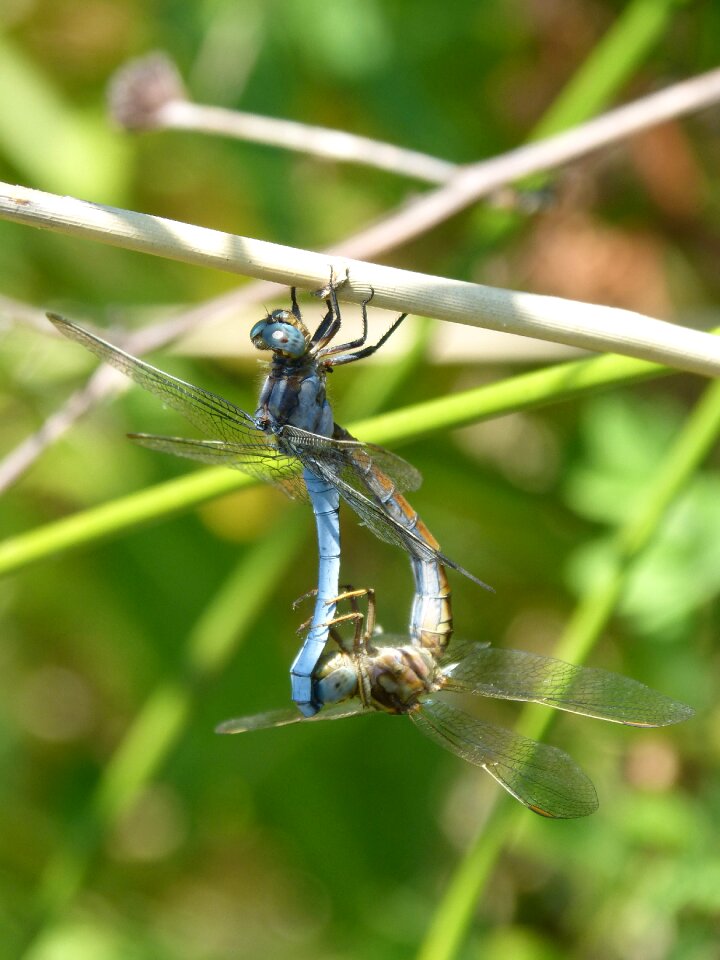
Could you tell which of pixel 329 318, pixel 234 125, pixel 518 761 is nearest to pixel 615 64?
pixel 234 125

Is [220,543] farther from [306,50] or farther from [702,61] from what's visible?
[702,61]

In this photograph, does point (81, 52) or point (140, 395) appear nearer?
point (140, 395)

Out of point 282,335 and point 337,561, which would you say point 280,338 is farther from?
point 337,561

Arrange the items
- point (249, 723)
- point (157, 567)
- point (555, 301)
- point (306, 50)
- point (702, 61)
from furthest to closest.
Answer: point (157, 567), point (306, 50), point (702, 61), point (249, 723), point (555, 301)

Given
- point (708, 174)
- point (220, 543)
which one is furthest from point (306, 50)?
point (220, 543)

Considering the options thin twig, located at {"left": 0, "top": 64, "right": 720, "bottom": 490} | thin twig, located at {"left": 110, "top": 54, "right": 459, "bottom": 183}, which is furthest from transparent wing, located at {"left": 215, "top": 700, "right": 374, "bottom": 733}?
thin twig, located at {"left": 110, "top": 54, "right": 459, "bottom": 183}

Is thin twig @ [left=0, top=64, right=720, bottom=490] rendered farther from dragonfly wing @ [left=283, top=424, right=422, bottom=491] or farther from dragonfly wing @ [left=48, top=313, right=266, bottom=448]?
dragonfly wing @ [left=283, top=424, right=422, bottom=491]
